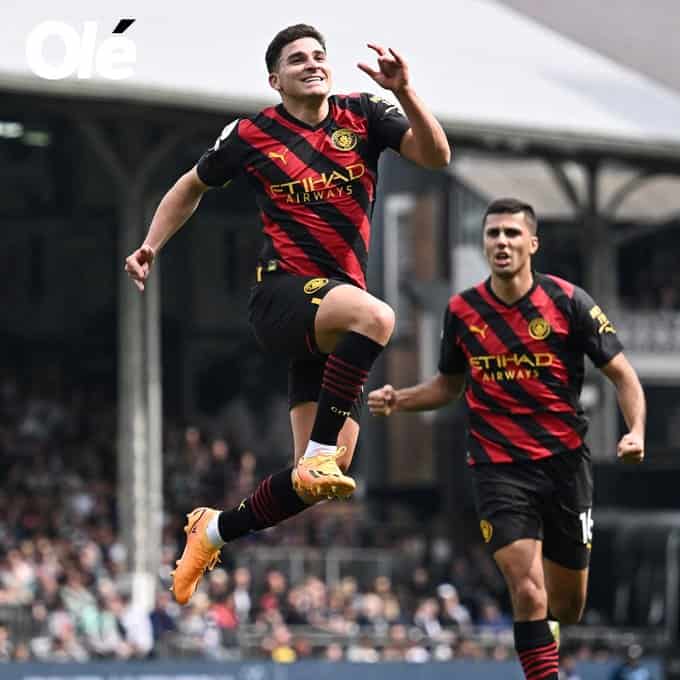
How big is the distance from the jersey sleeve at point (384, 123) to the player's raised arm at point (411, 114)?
0.07m

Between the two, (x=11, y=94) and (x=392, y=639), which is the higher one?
(x=11, y=94)

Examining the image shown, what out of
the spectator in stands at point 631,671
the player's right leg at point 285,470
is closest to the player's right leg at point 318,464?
the player's right leg at point 285,470

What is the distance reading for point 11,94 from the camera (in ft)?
79.8

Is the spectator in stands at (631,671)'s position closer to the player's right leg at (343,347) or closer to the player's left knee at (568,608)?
the player's left knee at (568,608)

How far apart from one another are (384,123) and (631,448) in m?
1.90

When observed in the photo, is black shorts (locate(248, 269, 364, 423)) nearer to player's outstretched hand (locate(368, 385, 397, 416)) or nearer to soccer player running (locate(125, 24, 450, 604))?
soccer player running (locate(125, 24, 450, 604))

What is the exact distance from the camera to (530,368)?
11.2 m

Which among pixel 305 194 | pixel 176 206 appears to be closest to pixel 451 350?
pixel 305 194

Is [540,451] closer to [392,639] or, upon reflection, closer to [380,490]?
[392,639]

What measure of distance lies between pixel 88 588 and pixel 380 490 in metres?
18.2

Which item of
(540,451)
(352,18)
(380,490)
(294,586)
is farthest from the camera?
(380,490)

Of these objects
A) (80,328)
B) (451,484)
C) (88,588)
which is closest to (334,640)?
(88,588)

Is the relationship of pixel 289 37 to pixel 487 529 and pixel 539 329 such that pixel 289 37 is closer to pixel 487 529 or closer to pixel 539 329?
pixel 539 329

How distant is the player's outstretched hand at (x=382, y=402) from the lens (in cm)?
1118
